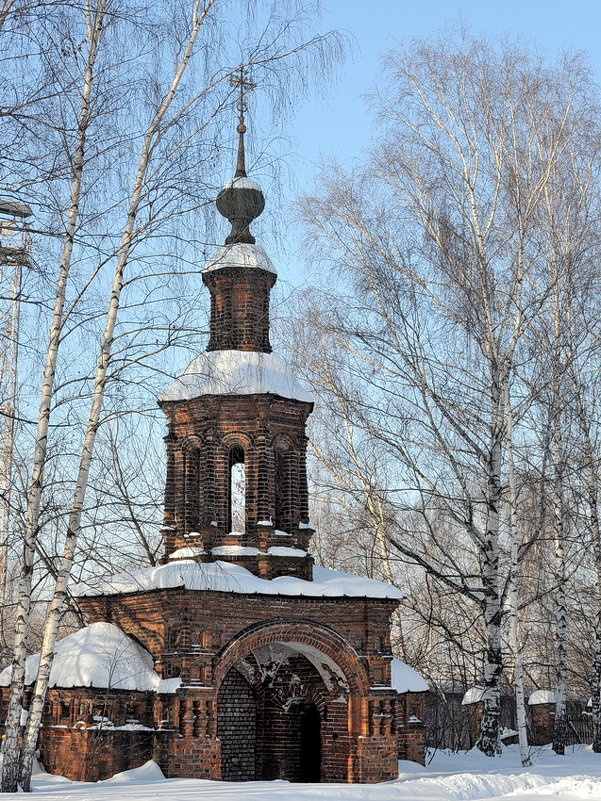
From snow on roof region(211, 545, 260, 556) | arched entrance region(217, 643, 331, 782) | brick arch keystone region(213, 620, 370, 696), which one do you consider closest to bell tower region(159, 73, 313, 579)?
snow on roof region(211, 545, 260, 556)

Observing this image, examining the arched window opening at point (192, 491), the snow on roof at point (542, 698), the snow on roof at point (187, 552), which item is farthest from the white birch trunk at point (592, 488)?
the snow on roof at point (542, 698)

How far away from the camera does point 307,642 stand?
52.2 feet

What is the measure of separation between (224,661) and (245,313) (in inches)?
245

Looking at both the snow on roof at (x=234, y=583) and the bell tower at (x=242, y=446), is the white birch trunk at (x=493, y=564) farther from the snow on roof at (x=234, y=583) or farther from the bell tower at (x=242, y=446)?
the bell tower at (x=242, y=446)

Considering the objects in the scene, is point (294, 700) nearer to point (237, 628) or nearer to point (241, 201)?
point (237, 628)

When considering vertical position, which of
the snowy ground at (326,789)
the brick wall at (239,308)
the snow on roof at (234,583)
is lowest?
the snowy ground at (326,789)

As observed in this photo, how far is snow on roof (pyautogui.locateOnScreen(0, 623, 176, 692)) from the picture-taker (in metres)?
14.7

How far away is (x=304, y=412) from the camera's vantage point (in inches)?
690

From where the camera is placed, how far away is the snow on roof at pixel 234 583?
15078 mm

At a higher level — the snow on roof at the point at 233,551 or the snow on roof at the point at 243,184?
the snow on roof at the point at 243,184

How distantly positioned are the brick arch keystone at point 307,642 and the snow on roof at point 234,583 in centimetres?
52

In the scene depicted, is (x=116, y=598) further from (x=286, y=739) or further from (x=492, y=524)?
(x=492, y=524)

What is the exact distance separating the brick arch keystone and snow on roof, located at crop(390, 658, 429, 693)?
61.4 inches

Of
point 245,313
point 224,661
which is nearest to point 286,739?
point 224,661
